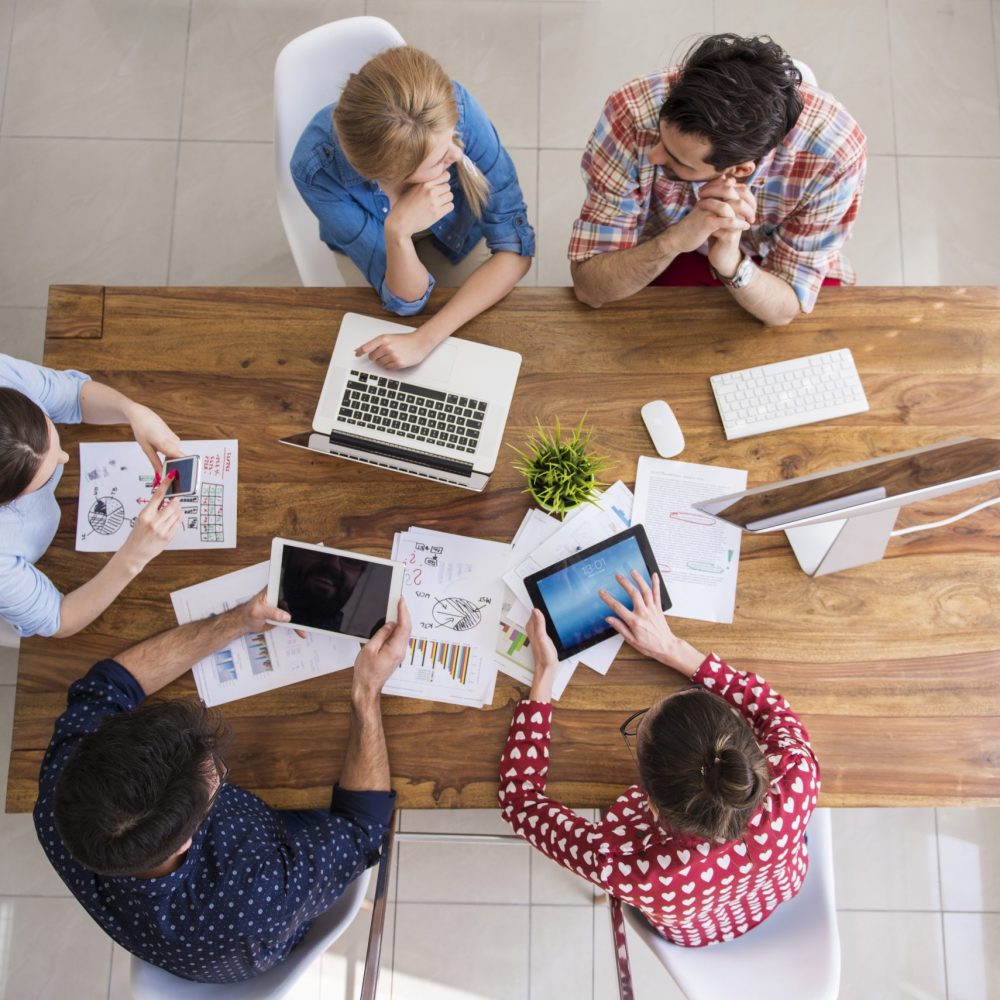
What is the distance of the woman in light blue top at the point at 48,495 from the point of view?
144cm

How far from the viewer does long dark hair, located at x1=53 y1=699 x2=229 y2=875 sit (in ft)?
4.15

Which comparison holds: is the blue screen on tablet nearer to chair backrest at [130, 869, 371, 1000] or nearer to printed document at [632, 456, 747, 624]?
printed document at [632, 456, 747, 624]

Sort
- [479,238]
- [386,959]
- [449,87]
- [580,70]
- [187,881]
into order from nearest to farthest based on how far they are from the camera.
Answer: [187,881] < [449,87] < [479,238] < [386,959] < [580,70]

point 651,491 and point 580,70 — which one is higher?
point 580,70

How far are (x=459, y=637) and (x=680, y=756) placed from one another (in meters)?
0.49

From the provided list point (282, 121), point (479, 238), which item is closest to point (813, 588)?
point (479, 238)

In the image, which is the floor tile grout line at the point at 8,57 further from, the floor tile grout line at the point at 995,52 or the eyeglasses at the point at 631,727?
the floor tile grout line at the point at 995,52

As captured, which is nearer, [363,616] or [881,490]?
[881,490]

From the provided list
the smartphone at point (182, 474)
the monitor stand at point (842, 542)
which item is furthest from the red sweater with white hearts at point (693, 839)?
the smartphone at point (182, 474)

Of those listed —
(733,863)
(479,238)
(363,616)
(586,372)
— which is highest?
(479,238)

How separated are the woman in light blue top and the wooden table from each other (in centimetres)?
6

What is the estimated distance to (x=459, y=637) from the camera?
161 cm

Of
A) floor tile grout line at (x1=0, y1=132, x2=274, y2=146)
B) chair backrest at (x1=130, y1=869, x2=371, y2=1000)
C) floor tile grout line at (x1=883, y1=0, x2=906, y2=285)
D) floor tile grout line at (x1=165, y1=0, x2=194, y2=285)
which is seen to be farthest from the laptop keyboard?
floor tile grout line at (x1=883, y1=0, x2=906, y2=285)

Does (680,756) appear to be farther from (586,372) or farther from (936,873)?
(936,873)
